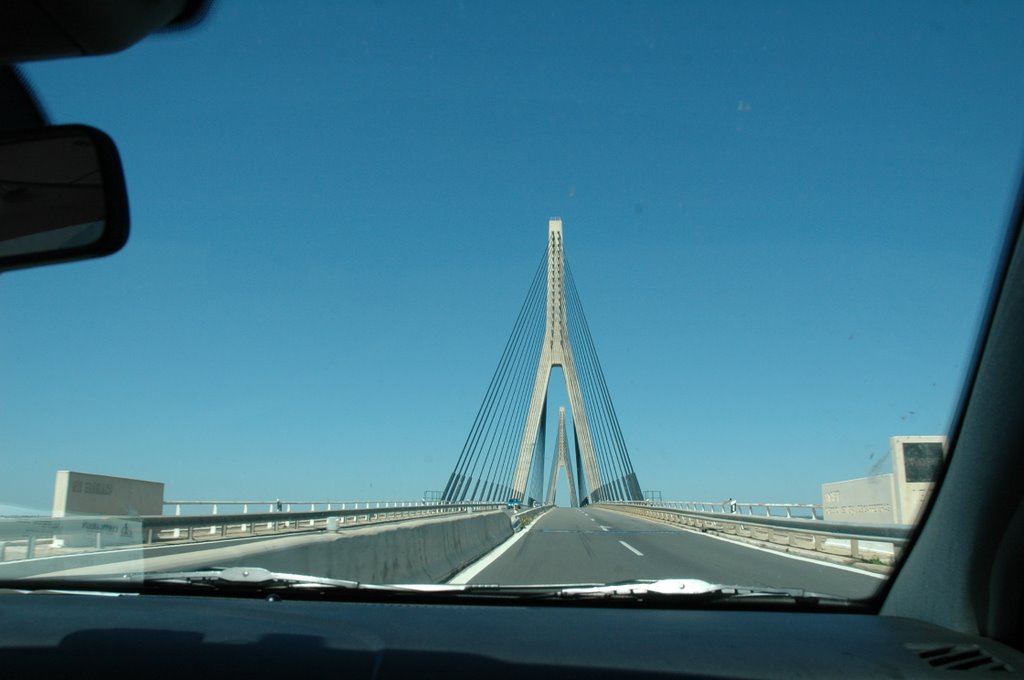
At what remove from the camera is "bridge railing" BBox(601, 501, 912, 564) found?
624 cm

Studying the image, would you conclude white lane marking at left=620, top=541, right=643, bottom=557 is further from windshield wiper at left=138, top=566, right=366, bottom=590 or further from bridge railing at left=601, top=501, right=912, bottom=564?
windshield wiper at left=138, top=566, right=366, bottom=590

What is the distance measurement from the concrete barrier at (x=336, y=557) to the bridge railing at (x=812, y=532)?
125 inches

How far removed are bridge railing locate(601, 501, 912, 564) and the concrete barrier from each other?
10.4 feet

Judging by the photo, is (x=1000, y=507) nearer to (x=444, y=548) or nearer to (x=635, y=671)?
(x=635, y=671)

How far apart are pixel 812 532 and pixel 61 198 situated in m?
11.2

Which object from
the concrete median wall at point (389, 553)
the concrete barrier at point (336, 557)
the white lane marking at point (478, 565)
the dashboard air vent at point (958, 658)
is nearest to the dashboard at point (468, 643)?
the dashboard air vent at point (958, 658)

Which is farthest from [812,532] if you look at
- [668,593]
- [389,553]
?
[668,593]

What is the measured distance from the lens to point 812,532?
12406 mm

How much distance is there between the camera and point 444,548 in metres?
11.2

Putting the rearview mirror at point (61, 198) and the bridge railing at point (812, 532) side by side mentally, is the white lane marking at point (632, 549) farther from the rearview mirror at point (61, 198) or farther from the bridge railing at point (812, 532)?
the rearview mirror at point (61, 198)

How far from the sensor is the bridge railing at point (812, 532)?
6243 mm

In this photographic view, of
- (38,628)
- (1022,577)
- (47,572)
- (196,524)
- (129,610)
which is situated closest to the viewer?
(1022,577)

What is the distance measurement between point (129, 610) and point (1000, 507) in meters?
3.29

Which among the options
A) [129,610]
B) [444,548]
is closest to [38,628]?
[129,610]
